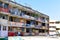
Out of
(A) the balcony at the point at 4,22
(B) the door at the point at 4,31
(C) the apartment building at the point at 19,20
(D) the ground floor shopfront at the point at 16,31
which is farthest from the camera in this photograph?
(C) the apartment building at the point at 19,20

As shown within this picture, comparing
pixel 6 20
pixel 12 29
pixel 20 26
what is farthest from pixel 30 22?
pixel 6 20

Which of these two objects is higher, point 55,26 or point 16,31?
point 16,31

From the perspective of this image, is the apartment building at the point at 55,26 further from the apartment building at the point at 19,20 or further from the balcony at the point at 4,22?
the balcony at the point at 4,22

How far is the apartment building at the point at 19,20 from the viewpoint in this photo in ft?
Answer: 100

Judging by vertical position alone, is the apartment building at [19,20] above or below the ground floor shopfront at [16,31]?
above

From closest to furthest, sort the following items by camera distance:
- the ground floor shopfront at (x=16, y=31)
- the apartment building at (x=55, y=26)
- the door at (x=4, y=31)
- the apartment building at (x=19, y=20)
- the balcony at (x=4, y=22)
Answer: the door at (x=4, y=31), the balcony at (x=4, y=22), the ground floor shopfront at (x=16, y=31), the apartment building at (x=19, y=20), the apartment building at (x=55, y=26)

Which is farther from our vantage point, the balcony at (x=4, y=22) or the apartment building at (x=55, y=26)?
the apartment building at (x=55, y=26)

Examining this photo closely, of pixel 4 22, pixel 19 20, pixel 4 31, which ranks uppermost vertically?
pixel 19 20

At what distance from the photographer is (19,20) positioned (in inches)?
1506

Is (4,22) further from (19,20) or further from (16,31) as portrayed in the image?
(19,20)

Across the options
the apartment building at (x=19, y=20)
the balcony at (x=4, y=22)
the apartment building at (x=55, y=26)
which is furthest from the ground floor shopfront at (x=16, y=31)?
the apartment building at (x=55, y=26)

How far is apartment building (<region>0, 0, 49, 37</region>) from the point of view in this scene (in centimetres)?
3051

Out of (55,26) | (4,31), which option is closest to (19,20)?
(4,31)

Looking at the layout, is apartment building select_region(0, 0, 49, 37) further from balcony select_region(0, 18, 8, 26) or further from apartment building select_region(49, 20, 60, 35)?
apartment building select_region(49, 20, 60, 35)
